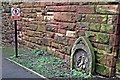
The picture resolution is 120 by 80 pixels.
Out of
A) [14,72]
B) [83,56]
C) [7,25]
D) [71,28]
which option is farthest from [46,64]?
[7,25]

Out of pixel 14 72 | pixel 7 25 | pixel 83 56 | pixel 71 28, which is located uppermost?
pixel 71 28

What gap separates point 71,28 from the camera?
22.5 feet

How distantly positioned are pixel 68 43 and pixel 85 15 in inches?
45.0

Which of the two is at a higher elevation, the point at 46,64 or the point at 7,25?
the point at 7,25

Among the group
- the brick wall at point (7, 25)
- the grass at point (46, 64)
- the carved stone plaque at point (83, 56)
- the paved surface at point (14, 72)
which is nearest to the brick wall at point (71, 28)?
the carved stone plaque at point (83, 56)

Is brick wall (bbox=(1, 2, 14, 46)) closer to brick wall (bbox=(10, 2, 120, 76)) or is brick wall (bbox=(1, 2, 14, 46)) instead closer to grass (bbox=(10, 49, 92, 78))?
Answer: brick wall (bbox=(10, 2, 120, 76))

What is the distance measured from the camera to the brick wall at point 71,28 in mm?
5371

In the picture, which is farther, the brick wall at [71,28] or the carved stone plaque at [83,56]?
the carved stone plaque at [83,56]

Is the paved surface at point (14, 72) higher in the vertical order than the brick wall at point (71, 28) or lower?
lower

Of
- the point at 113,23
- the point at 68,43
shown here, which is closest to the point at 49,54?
the point at 68,43

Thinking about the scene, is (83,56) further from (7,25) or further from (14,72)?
(7,25)

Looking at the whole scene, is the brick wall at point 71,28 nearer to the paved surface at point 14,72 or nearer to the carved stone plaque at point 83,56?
the carved stone plaque at point 83,56

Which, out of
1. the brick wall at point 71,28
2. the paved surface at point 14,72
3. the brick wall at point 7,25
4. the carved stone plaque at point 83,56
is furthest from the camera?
the brick wall at point 7,25

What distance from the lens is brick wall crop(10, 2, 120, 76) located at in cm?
537
